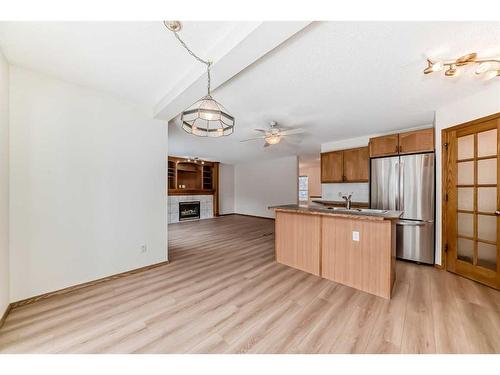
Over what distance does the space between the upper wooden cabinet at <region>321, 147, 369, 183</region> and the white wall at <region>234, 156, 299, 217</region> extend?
7.60 ft

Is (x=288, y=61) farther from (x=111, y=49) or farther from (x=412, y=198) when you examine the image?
(x=412, y=198)

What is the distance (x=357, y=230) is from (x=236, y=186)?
7.26 meters

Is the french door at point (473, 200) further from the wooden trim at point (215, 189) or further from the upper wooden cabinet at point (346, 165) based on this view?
the wooden trim at point (215, 189)

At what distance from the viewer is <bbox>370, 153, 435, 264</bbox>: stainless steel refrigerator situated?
3025 millimetres

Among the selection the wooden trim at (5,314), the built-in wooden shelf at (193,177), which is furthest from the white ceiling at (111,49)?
the built-in wooden shelf at (193,177)

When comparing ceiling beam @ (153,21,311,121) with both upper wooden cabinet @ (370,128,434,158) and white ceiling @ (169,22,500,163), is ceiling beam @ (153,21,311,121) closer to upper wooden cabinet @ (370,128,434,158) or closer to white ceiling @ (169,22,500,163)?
white ceiling @ (169,22,500,163)

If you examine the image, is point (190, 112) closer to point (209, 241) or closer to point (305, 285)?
point (305, 285)

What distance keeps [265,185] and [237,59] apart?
669cm

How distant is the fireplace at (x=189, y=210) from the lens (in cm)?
736

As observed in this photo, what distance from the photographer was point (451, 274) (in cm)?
272

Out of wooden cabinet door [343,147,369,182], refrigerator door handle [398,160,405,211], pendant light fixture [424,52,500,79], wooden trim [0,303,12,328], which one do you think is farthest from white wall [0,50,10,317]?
wooden cabinet door [343,147,369,182]

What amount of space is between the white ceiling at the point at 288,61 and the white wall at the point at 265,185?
4.40m
